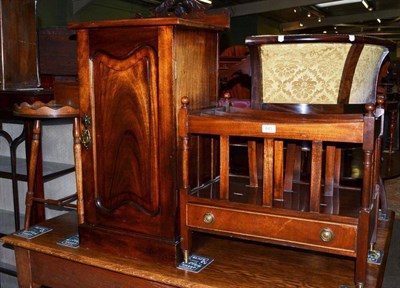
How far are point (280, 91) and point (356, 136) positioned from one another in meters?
0.55

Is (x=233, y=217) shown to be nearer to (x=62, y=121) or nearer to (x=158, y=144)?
(x=158, y=144)

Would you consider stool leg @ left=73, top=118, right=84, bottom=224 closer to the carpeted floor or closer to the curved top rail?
the curved top rail

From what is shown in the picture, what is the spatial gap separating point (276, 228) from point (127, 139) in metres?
0.60

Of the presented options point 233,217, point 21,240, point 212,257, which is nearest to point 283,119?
point 233,217

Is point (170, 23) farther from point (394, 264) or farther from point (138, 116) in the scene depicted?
point (394, 264)

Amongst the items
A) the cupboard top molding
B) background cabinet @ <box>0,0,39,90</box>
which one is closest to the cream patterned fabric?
the cupboard top molding

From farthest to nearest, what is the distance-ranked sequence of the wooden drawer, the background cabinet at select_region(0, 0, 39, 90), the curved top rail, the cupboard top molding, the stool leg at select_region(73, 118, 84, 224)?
the background cabinet at select_region(0, 0, 39, 90) → the stool leg at select_region(73, 118, 84, 224) → the curved top rail → the cupboard top molding → the wooden drawer

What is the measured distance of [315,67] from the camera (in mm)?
1683

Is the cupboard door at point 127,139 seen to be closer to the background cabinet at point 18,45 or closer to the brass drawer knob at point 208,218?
the brass drawer knob at point 208,218

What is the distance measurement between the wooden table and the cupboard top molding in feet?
2.63

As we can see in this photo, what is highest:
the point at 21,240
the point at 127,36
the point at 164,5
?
the point at 164,5

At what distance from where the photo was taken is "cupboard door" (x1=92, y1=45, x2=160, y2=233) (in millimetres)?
1559

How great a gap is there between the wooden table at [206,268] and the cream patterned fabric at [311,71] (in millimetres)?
580

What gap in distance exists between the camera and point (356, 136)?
1.27 m
